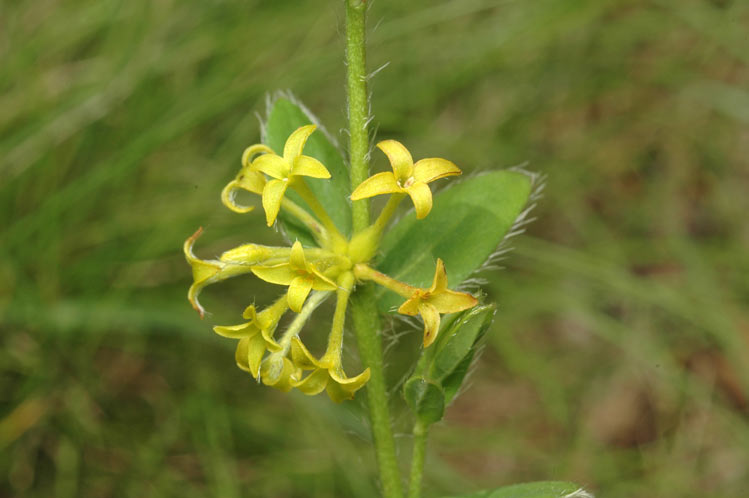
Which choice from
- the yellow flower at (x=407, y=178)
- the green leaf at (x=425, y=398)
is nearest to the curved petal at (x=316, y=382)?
the green leaf at (x=425, y=398)

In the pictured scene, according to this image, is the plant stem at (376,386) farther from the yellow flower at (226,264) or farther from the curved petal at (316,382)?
the yellow flower at (226,264)

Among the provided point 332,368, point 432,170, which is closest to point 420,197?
point 432,170

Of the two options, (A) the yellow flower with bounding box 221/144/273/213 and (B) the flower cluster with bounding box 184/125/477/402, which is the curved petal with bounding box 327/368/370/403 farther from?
(A) the yellow flower with bounding box 221/144/273/213

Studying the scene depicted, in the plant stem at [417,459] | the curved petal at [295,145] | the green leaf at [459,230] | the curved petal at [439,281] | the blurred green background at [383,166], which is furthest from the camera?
the blurred green background at [383,166]

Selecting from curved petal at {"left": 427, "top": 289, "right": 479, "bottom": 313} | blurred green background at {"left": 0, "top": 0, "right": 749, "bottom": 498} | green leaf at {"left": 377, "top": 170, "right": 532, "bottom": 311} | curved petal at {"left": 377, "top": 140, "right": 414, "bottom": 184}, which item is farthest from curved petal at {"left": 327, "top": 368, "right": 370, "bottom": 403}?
blurred green background at {"left": 0, "top": 0, "right": 749, "bottom": 498}

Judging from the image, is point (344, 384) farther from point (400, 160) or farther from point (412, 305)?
point (400, 160)

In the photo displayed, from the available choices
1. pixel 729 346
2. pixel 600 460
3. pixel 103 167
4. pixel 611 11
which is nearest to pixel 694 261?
pixel 729 346

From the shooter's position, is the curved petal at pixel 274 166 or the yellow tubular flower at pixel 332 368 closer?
the yellow tubular flower at pixel 332 368
